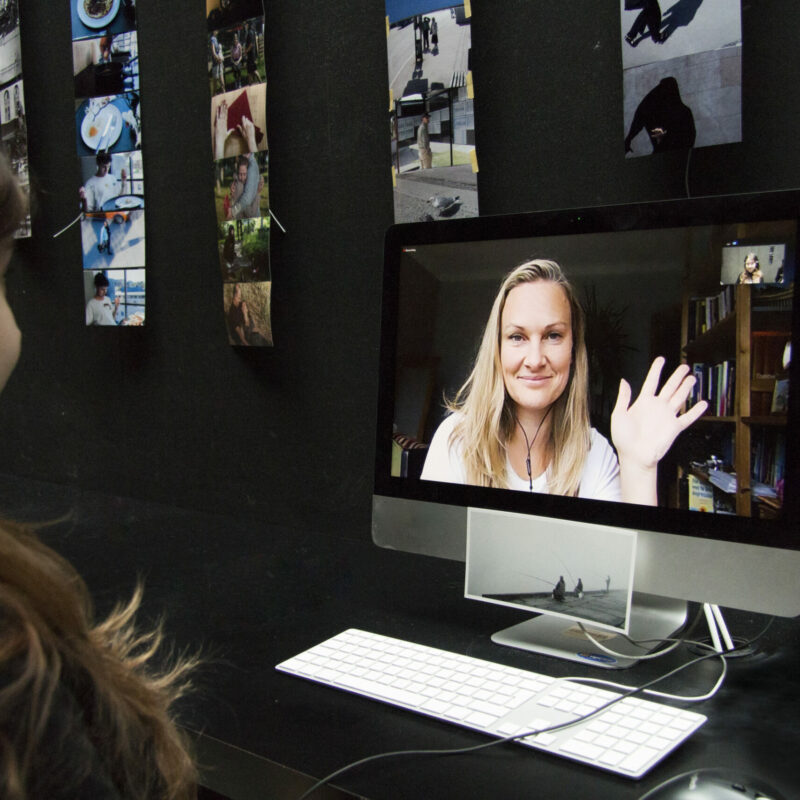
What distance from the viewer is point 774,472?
0.81 m

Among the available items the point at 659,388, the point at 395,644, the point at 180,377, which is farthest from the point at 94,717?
the point at 180,377

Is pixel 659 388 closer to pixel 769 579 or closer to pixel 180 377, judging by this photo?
pixel 769 579

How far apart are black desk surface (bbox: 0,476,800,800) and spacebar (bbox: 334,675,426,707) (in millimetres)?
12

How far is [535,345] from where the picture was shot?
37.3 inches

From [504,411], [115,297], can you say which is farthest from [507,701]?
[115,297]

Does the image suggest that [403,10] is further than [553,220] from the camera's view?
Yes

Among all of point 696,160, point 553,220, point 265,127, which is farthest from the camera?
point 265,127

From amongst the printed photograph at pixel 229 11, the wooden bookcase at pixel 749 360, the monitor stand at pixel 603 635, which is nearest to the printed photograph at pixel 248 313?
the printed photograph at pixel 229 11

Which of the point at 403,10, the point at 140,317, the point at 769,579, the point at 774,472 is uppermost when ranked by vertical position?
the point at 403,10

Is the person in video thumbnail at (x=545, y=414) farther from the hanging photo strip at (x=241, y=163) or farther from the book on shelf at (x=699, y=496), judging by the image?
the hanging photo strip at (x=241, y=163)

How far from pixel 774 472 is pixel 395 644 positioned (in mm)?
418

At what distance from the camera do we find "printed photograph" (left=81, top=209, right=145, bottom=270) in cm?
174

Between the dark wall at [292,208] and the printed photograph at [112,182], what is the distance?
4 cm

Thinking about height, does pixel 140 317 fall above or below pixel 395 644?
above
